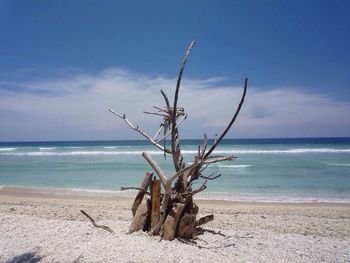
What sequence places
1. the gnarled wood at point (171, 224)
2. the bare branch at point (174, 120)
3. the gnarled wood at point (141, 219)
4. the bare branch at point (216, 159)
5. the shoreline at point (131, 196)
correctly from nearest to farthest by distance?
the bare branch at point (174, 120)
the gnarled wood at point (171, 224)
the bare branch at point (216, 159)
the gnarled wood at point (141, 219)
the shoreline at point (131, 196)

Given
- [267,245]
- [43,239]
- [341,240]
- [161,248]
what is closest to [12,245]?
[43,239]

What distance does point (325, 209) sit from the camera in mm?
10758

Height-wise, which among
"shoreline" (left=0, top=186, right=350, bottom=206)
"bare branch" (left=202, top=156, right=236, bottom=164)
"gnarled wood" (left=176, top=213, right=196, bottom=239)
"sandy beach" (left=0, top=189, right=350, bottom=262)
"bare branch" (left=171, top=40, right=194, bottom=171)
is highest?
"bare branch" (left=171, top=40, right=194, bottom=171)

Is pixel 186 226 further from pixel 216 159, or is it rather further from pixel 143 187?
pixel 216 159

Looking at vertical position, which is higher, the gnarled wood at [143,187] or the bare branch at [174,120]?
the bare branch at [174,120]

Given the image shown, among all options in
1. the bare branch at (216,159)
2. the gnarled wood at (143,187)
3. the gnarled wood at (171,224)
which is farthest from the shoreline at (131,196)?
the gnarled wood at (171,224)

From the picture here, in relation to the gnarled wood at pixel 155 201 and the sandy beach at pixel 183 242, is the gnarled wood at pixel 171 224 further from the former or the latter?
the gnarled wood at pixel 155 201

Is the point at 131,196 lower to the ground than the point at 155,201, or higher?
lower

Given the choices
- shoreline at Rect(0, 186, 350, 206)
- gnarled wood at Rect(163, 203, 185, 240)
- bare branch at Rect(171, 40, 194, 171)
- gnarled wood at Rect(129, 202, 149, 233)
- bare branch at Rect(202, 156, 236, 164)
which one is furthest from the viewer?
shoreline at Rect(0, 186, 350, 206)

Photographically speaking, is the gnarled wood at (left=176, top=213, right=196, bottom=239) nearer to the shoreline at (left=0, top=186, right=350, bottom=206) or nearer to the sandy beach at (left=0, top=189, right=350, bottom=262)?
the sandy beach at (left=0, top=189, right=350, bottom=262)

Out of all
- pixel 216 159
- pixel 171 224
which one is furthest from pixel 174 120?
pixel 171 224

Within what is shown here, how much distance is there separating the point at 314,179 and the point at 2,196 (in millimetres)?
14779

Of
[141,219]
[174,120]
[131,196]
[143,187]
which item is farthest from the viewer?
[131,196]

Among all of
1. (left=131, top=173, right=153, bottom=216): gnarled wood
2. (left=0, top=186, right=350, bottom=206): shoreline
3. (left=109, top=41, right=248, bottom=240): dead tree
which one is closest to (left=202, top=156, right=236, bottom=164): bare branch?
(left=109, top=41, right=248, bottom=240): dead tree
